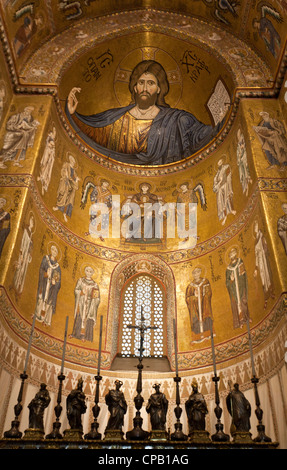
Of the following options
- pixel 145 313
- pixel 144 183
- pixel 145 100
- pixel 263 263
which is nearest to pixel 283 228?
pixel 263 263

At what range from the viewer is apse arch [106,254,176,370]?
1285 cm

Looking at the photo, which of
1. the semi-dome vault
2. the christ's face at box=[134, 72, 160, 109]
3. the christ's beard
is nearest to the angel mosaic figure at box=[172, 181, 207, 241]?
the semi-dome vault

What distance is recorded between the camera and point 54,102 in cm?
1401

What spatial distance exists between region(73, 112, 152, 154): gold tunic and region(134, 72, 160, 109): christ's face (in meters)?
0.79

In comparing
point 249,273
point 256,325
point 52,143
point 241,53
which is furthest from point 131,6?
point 256,325

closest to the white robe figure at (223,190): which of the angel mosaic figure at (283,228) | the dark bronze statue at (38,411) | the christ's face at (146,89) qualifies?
the angel mosaic figure at (283,228)

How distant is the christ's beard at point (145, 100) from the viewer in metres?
17.2

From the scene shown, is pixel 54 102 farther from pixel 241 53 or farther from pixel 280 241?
pixel 280 241

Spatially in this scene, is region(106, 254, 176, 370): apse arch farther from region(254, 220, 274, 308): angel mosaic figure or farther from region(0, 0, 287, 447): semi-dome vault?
region(254, 220, 274, 308): angel mosaic figure

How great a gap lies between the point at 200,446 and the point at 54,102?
1161 cm

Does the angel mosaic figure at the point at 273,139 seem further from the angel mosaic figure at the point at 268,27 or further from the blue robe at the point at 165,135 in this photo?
the blue robe at the point at 165,135

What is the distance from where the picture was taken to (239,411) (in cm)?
650

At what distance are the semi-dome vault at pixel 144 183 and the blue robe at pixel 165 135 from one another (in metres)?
0.05
